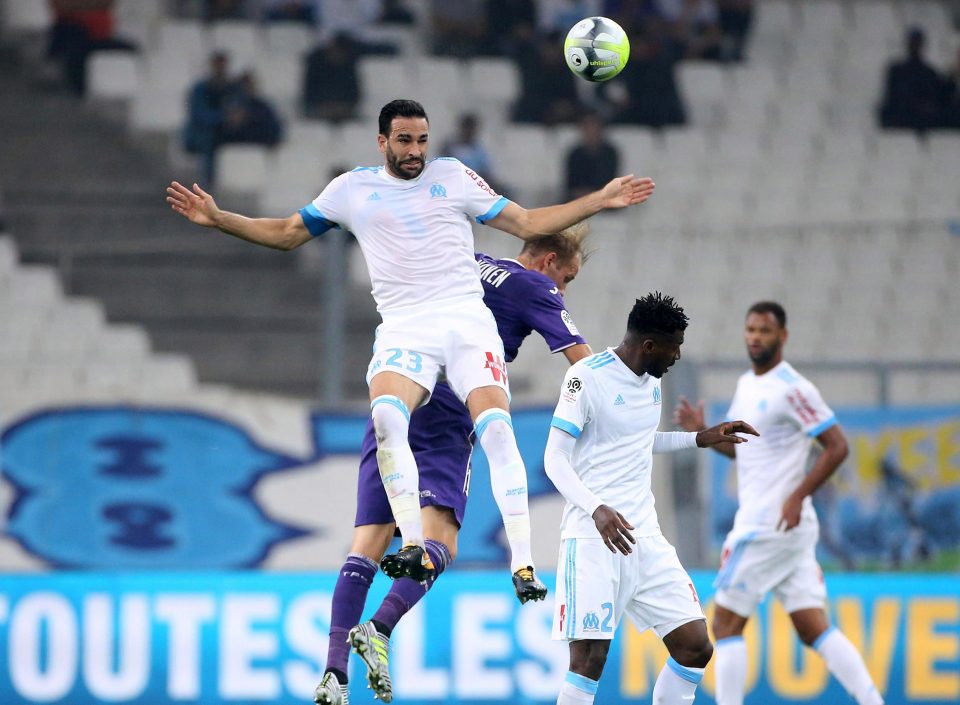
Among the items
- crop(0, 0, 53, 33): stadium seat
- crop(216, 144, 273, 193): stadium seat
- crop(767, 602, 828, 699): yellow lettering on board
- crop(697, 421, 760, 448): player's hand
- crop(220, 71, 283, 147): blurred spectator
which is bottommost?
crop(767, 602, 828, 699): yellow lettering on board

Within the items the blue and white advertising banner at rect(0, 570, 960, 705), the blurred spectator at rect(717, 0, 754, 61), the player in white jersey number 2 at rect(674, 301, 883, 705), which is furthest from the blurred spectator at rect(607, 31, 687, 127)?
the player in white jersey number 2 at rect(674, 301, 883, 705)

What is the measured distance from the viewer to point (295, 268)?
1405cm

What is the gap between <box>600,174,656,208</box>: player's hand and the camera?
712 cm

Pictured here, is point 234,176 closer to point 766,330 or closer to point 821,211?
point 821,211

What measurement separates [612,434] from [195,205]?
2.22 m

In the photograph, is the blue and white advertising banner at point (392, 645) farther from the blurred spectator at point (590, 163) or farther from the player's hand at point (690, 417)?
the blurred spectator at point (590, 163)

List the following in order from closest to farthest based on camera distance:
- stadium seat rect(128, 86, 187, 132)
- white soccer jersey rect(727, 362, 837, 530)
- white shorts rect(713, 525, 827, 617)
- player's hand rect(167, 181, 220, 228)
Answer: player's hand rect(167, 181, 220, 228), white soccer jersey rect(727, 362, 837, 530), white shorts rect(713, 525, 827, 617), stadium seat rect(128, 86, 187, 132)

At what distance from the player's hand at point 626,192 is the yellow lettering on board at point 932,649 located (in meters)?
5.31

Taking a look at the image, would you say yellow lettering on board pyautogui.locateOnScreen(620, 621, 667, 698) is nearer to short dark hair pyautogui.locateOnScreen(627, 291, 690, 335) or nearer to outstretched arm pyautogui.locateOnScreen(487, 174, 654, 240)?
short dark hair pyautogui.locateOnScreen(627, 291, 690, 335)

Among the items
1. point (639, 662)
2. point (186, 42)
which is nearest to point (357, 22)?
point (186, 42)

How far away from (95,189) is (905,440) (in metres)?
7.99

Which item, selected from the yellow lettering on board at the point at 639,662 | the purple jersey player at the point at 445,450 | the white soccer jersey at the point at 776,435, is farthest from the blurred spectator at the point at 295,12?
the purple jersey player at the point at 445,450

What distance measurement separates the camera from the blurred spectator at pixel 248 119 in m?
15.9

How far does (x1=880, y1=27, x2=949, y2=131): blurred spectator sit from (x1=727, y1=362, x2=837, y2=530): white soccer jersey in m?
8.98
